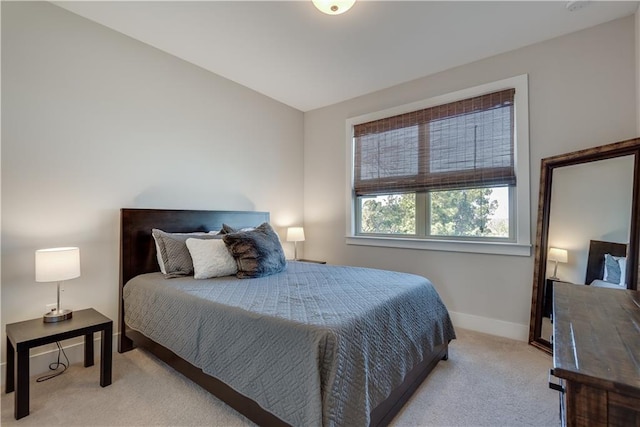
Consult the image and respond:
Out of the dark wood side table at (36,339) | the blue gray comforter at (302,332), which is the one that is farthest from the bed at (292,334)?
the dark wood side table at (36,339)

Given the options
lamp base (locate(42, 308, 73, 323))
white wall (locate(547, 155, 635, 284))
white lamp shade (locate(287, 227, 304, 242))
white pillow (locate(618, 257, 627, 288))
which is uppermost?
white wall (locate(547, 155, 635, 284))

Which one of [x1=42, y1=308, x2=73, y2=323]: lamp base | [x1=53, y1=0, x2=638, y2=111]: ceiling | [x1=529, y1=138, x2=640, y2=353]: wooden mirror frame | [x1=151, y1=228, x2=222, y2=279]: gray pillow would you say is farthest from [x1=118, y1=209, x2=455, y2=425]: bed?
[x1=53, y1=0, x2=638, y2=111]: ceiling

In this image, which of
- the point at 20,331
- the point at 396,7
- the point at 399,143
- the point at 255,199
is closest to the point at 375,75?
A: the point at 399,143

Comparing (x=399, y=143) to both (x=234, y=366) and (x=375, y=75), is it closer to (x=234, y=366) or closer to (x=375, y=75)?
(x=375, y=75)

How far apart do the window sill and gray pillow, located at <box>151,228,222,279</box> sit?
2.08 meters

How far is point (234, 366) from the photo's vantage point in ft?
5.08

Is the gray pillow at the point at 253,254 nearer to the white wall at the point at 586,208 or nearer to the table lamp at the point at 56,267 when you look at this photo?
the table lamp at the point at 56,267

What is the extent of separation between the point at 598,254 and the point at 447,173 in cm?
140

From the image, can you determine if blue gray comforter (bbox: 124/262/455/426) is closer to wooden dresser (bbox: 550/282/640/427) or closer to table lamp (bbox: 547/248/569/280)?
wooden dresser (bbox: 550/282/640/427)

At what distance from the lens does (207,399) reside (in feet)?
6.09

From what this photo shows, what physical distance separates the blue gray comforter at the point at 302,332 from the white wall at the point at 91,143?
1.96ft

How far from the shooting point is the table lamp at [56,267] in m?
1.90

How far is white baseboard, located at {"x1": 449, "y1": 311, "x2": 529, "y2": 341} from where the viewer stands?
2765 millimetres

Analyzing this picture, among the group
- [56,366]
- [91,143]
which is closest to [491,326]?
[56,366]
